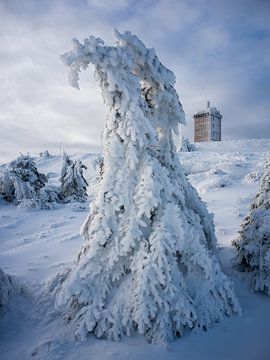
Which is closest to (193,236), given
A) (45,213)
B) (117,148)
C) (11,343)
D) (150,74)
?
(117,148)

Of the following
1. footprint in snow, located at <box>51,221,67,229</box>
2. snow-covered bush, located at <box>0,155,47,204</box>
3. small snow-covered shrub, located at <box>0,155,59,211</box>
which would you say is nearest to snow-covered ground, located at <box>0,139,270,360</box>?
footprint in snow, located at <box>51,221,67,229</box>

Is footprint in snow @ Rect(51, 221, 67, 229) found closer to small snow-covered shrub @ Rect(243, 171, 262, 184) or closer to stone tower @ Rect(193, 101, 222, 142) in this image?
small snow-covered shrub @ Rect(243, 171, 262, 184)

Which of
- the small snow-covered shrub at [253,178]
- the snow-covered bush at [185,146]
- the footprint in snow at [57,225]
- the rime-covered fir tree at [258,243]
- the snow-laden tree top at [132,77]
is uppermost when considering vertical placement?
the snow-covered bush at [185,146]

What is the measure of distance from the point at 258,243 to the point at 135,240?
2.98 m

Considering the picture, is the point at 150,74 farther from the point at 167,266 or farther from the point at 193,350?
the point at 193,350

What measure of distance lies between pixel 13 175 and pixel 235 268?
16481 millimetres

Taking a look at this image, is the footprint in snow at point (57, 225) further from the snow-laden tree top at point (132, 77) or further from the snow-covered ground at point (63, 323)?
the snow-laden tree top at point (132, 77)

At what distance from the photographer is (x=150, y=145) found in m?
4.72

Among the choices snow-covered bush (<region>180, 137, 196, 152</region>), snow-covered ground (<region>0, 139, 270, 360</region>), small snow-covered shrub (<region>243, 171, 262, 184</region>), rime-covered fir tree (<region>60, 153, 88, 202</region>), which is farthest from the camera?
snow-covered bush (<region>180, 137, 196, 152</region>)

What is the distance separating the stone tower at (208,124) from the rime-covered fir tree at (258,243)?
2130 inches

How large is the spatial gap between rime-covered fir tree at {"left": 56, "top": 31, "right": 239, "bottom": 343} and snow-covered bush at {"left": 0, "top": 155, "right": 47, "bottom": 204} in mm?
12855

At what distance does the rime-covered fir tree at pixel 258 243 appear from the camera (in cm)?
556

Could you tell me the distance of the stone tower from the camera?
58.0m

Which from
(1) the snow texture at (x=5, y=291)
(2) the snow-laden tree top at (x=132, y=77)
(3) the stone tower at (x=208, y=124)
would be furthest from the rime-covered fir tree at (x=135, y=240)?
(3) the stone tower at (x=208, y=124)
